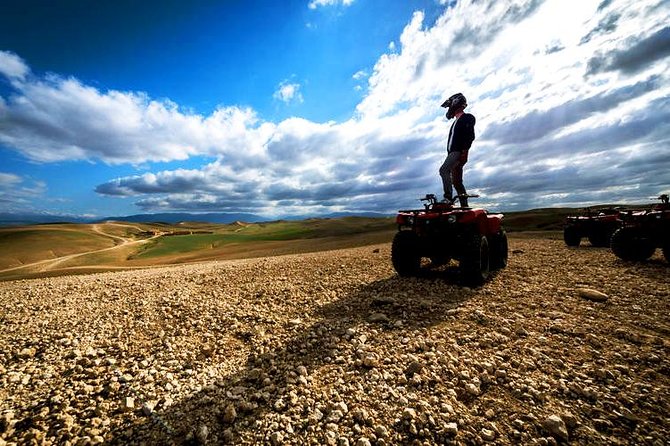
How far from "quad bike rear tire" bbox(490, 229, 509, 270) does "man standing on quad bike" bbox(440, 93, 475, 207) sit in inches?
82.8

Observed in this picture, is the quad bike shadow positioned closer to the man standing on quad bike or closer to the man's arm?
the man standing on quad bike

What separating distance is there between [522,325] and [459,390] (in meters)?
2.48

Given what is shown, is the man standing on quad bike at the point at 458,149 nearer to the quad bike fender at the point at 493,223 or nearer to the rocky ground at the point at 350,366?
the quad bike fender at the point at 493,223

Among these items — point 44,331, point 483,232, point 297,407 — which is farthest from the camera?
point 483,232

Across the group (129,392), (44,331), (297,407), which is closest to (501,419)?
(297,407)

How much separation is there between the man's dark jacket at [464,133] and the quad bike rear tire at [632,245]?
703 centimetres

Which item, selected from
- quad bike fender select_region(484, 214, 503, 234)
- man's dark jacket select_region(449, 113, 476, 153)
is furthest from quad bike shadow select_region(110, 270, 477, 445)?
man's dark jacket select_region(449, 113, 476, 153)

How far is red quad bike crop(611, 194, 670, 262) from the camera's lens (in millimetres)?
9797

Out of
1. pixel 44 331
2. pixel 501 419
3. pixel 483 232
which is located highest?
pixel 483 232

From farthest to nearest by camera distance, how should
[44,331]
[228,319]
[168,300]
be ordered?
[168,300] < [228,319] < [44,331]

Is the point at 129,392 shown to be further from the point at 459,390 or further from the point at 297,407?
the point at 459,390

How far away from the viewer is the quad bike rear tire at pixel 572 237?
16.1 m

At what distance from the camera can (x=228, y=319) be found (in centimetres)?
653

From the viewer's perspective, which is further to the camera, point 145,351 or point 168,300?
point 168,300
